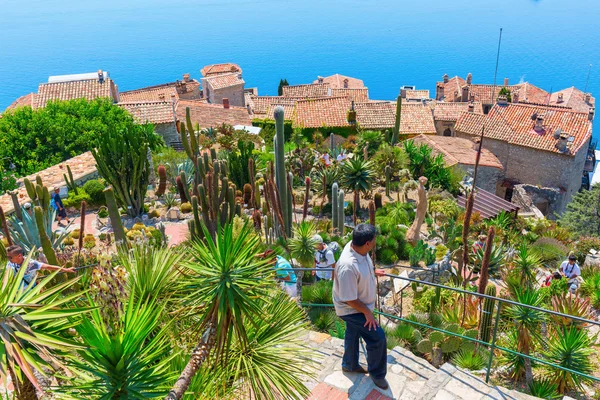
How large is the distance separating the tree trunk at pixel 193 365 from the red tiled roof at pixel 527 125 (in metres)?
28.1

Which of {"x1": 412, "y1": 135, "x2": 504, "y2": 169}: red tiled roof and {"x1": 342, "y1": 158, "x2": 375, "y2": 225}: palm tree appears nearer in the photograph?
{"x1": 342, "y1": 158, "x2": 375, "y2": 225}: palm tree

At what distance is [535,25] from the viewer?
149875 millimetres

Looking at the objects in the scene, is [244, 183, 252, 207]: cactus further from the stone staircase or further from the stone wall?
the stone wall

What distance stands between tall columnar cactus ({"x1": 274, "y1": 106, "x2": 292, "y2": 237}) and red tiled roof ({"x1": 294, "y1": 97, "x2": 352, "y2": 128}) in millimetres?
18867

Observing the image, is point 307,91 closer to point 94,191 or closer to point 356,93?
point 356,93

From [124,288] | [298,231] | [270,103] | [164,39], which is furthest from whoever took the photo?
[164,39]

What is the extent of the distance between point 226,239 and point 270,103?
3441 cm

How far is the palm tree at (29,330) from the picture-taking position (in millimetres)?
3285

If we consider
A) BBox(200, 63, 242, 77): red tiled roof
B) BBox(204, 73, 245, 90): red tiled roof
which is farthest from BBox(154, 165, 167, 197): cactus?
BBox(200, 63, 242, 77): red tiled roof

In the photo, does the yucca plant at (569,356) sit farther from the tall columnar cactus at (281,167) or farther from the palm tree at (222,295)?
the tall columnar cactus at (281,167)

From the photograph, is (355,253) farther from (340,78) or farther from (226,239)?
(340,78)

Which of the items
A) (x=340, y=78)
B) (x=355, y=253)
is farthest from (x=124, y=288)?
(x=340, y=78)

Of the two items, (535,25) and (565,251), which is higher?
(535,25)

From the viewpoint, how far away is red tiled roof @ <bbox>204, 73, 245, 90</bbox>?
138 ft
